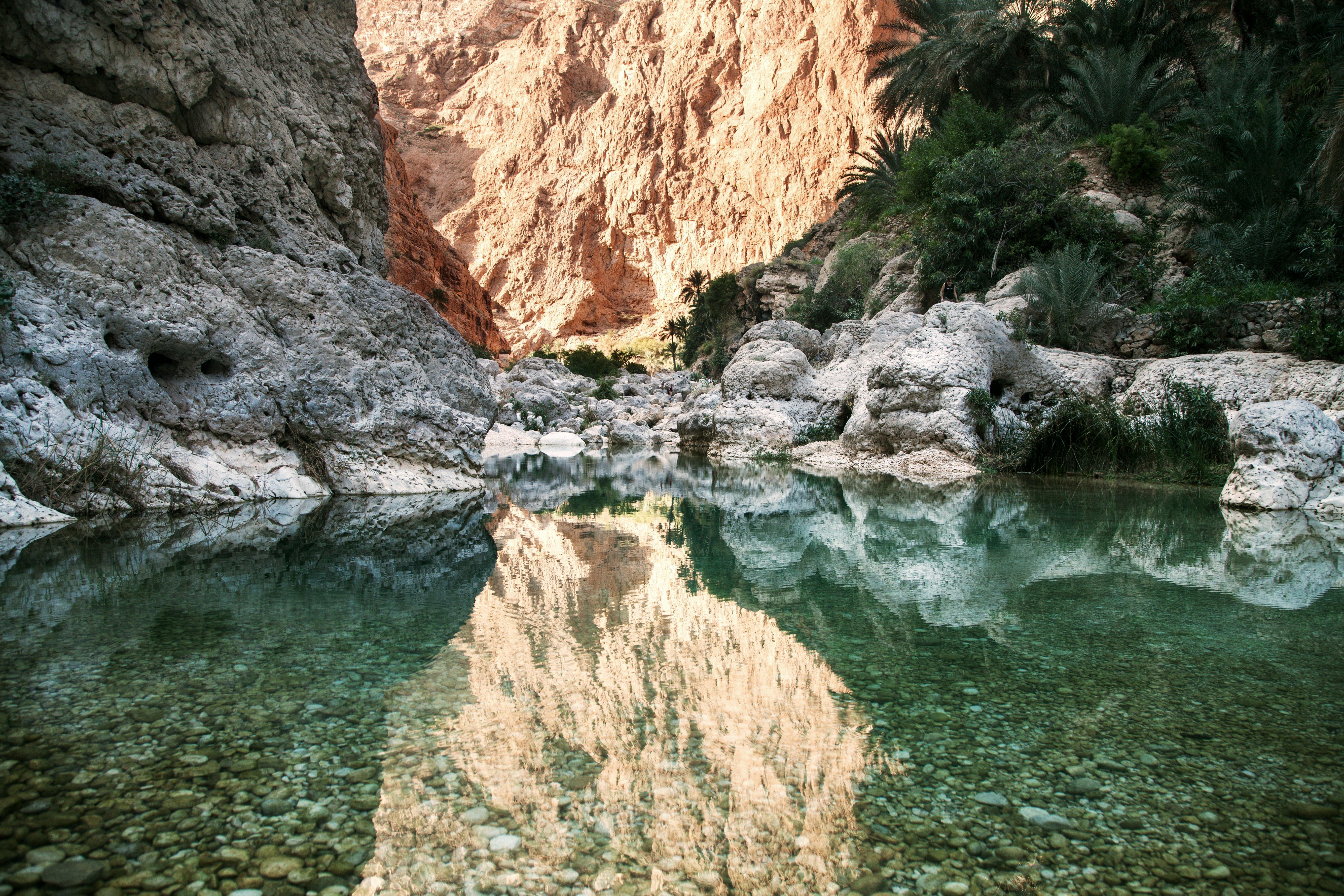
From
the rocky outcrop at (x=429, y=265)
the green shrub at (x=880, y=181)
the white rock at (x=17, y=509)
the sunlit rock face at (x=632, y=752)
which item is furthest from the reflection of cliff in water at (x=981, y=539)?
the rocky outcrop at (x=429, y=265)

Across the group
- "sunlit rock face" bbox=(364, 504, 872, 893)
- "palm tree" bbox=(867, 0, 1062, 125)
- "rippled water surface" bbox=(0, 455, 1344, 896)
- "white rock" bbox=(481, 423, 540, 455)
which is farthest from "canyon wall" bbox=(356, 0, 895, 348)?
"sunlit rock face" bbox=(364, 504, 872, 893)

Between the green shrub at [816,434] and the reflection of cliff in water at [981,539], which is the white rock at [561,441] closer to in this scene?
the green shrub at [816,434]

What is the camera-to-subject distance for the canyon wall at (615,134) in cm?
4844

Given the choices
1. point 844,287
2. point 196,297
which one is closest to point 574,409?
point 844,287

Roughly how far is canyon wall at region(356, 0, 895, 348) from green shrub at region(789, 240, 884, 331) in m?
23.6

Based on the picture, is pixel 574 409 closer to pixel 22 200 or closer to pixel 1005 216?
pixel 1005 216

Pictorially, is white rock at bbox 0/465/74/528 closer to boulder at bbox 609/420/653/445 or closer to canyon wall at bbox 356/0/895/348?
boulder at bbox 609/420/653/445

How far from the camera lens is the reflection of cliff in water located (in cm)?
352

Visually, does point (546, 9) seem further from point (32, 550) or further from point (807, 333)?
point (32, 550)

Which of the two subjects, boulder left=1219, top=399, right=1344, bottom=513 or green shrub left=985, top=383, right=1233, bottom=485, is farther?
green shrub left=985, top=383, right=1233, bottom=485

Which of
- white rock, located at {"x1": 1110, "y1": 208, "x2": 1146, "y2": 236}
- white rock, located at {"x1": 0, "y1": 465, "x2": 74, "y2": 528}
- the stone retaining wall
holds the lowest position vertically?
white rock, located at {"x1": 0, "y1": 465, "x2": 74, "y2": 528}

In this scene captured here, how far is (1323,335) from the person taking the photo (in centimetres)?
792

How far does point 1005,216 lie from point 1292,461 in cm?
958

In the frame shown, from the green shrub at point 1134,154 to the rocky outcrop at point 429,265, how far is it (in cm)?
2765
